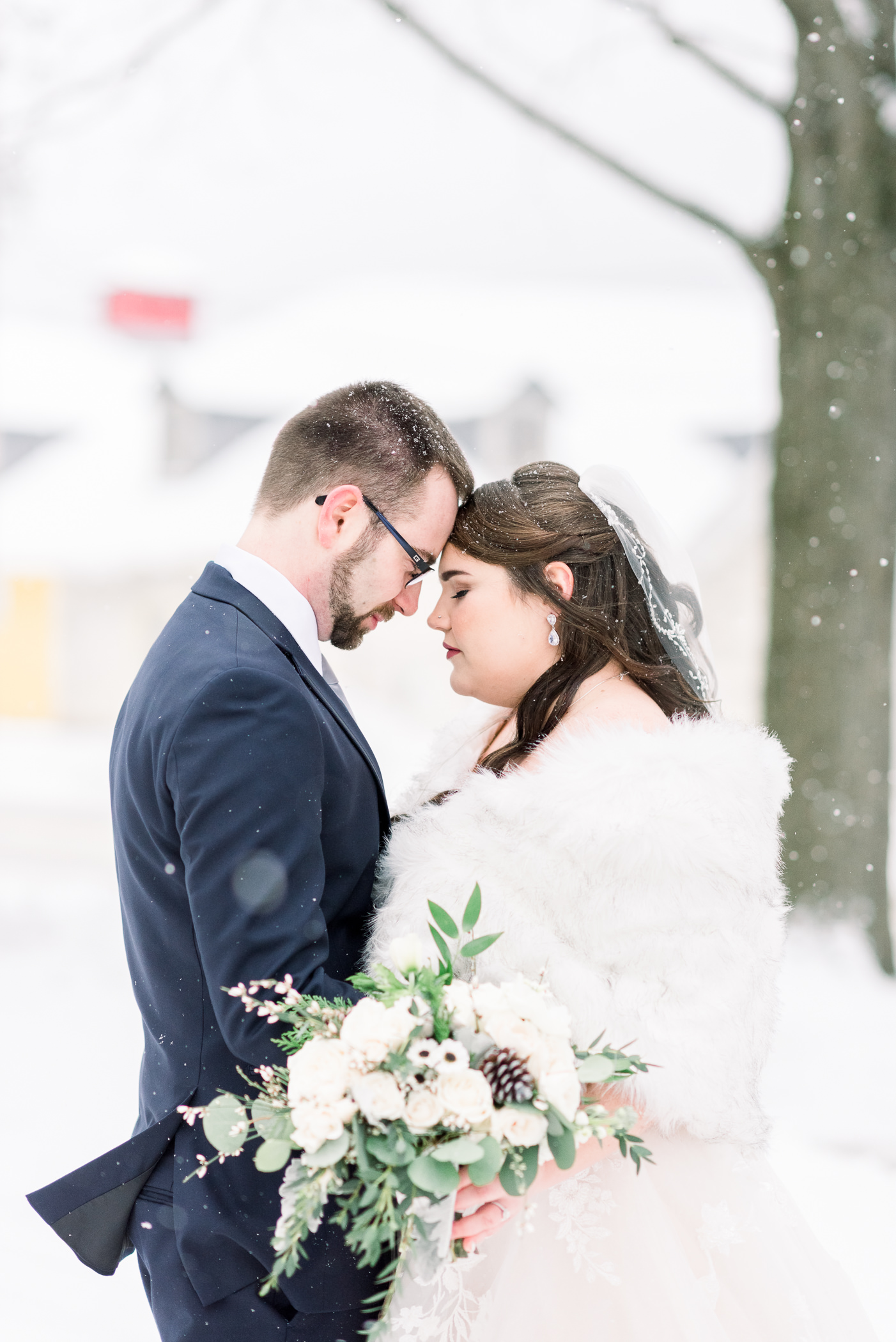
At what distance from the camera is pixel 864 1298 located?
139 inches

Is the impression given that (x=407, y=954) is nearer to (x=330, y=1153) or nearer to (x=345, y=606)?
(x=330, y=1153)

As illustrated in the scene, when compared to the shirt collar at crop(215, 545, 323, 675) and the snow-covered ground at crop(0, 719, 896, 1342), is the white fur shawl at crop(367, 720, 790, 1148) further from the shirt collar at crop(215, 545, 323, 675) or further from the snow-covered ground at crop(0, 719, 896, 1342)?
the snow-covered ground at crop(0, 719, 896, 1342)

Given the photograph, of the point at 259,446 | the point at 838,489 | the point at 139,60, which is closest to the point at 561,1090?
the point at 838,489

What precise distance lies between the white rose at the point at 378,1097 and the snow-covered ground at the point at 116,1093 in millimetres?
2522

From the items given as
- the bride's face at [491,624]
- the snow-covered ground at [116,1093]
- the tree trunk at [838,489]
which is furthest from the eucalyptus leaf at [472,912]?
the tree trunk at [838,489]

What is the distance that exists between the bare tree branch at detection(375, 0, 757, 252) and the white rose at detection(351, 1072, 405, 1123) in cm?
528

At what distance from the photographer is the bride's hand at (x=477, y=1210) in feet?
5.71

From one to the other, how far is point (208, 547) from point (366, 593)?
57.4 feet

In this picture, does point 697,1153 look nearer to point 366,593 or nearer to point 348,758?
point 348,758

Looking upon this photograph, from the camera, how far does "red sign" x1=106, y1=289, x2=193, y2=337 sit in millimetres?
27078

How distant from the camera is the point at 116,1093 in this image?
5.00 metres

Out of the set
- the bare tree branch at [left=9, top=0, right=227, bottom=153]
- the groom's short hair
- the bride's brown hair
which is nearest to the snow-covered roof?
the bare tree branch at [left=9, top=0, right=227, bottom=153]

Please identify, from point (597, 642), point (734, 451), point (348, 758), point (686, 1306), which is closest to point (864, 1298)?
point (686, 1306)

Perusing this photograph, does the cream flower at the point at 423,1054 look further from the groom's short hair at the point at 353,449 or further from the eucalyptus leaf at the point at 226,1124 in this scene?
the groom's short hair at the point at 353,449
